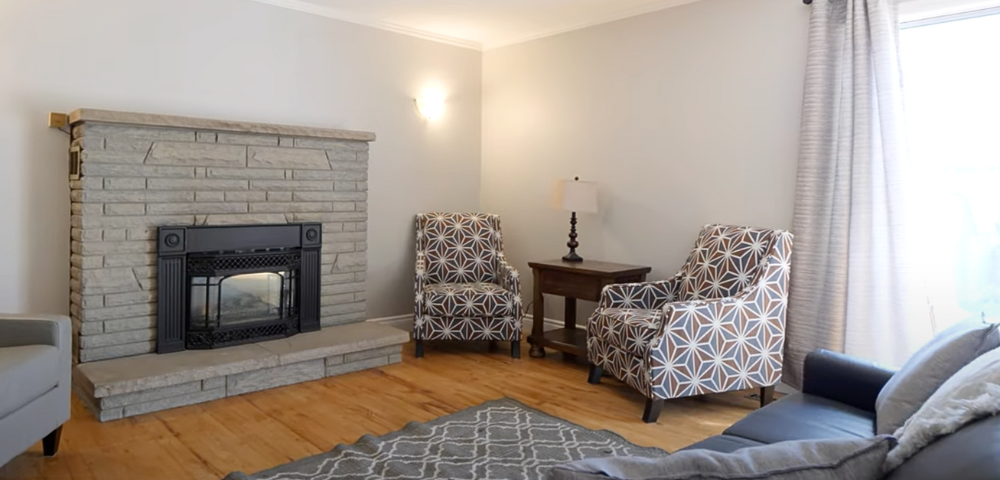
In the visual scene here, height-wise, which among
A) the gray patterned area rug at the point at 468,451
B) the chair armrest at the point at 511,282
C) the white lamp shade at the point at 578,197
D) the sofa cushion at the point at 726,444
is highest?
the white lamp shade at the point at 578,197

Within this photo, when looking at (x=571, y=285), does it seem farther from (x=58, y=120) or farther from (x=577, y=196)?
(x=58, y=120)

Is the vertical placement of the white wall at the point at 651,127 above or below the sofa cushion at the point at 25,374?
above

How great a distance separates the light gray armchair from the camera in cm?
233

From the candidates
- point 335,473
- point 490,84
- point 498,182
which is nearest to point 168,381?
point 335,473

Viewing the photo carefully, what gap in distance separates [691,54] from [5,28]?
3724 mm

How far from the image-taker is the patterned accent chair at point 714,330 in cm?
319

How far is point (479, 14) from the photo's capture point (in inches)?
180

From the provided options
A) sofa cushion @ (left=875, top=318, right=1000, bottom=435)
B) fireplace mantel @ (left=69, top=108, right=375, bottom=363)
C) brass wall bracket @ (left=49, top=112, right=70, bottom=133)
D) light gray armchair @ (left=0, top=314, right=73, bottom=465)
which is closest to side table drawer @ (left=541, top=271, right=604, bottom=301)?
fireplace mantel @ (left=69, top=108, right=375, bottom=363)

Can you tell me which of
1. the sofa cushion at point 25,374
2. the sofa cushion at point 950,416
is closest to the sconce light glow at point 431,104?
the sofa cushion at point 25,374

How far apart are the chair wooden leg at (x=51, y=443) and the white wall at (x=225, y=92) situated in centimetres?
120

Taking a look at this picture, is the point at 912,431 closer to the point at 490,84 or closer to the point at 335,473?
the point at 335,473

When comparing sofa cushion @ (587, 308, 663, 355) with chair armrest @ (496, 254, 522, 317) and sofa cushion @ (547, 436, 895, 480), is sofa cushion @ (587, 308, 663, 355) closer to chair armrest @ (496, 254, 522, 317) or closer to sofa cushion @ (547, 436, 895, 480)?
chair armrest @ (496, 254, 522, 317)

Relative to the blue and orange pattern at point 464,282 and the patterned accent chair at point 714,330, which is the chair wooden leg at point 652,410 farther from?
the blue and orange pattern at point 464,282

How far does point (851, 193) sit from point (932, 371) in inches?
67.6
